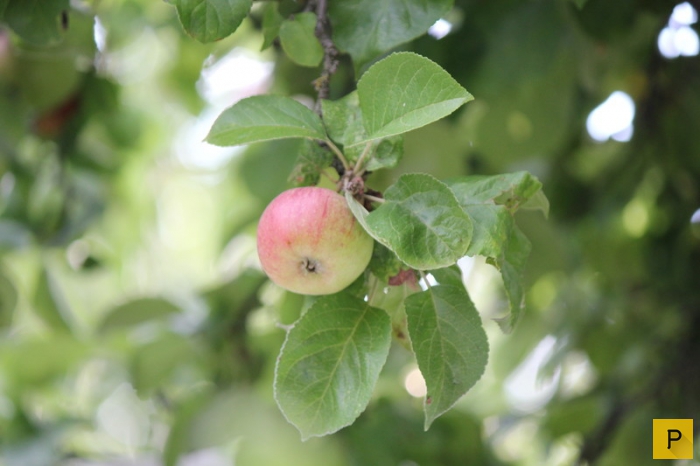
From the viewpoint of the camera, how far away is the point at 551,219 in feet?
4.48

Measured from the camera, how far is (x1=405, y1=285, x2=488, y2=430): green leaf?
1.74ft

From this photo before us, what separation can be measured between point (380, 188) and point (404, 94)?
1.29 feet

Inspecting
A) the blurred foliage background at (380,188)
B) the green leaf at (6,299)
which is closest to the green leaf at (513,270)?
the blurred foliage background at (380,188)

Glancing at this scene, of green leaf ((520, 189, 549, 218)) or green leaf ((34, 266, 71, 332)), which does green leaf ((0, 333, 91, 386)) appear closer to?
green leaf ((34, 266, 71, 332))

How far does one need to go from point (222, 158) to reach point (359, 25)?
4.43 feet

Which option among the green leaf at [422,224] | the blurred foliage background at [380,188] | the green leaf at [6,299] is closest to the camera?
the green leaf at [422,224]

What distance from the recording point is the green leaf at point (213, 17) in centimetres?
55

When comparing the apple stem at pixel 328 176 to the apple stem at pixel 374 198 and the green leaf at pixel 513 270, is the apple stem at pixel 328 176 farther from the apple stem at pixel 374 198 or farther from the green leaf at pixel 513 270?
the green leaf at pixel 513 270

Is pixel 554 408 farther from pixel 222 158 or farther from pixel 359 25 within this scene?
pixel 222 158

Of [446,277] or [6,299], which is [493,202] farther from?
[6,299]

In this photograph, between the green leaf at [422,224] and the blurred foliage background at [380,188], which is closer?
the green leaf at [422,224]

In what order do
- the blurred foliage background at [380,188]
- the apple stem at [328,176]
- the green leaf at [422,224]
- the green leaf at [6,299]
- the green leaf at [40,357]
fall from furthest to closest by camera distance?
the green leaf at [40,357]
the green leaf at [6,299]
the blurred foliage background at [380,188]
the apple stem at [328,176]
the green leaf at [422,224]

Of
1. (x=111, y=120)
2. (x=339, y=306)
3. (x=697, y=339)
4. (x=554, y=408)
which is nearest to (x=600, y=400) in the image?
(x=554, y=408)

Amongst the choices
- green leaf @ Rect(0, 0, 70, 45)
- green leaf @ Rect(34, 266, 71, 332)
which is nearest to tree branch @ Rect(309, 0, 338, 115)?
green leaf @ Rect(0, 0, 70, 45)
